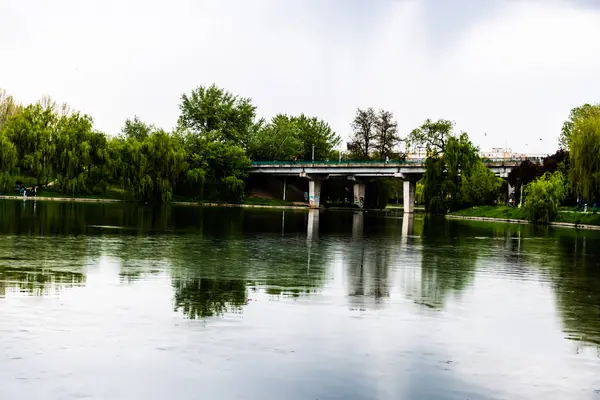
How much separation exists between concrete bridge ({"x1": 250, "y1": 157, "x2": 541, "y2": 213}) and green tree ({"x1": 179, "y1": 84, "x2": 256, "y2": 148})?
263 inches

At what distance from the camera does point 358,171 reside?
120688mm

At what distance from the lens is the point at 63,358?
500 inches

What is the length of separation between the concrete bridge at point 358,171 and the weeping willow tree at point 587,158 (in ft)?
123

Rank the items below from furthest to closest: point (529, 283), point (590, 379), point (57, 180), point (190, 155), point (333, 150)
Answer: point (333, 150)
point (190, 155)
point (57, 180)
point (529, 283)
point (590, 379)

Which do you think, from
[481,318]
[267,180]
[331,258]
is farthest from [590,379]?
[267,180]

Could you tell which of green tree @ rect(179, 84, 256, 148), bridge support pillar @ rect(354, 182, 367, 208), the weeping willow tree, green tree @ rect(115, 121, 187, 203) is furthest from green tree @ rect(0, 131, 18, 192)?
the weeping willow tree

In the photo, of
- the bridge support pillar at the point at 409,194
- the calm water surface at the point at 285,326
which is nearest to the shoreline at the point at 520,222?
the bridge support pillar at the point at 409,194

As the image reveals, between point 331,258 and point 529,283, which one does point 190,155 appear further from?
point 529,283

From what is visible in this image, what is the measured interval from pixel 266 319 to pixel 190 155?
9957 centimetres

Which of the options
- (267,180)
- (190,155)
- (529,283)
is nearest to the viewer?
(529,283)

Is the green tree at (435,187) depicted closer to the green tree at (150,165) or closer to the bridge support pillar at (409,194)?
the bridge support pillar at (409,194)

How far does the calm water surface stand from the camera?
11922 mm

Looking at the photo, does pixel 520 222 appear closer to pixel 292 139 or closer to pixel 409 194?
pixel 409 194

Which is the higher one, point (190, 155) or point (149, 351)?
point (190, 155)
